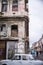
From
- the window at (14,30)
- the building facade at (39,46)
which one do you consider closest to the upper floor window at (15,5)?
the window at (14,30)

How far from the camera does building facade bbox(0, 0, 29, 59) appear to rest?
6.68 feet

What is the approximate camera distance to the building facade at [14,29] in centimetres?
204

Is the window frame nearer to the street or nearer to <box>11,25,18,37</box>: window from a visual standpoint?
<box>11,25,18,37</box>: window

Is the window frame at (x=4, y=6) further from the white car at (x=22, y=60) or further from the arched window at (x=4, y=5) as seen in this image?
the white car at (x=22, y=60)

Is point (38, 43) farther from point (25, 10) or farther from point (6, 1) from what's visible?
point (6, 1)

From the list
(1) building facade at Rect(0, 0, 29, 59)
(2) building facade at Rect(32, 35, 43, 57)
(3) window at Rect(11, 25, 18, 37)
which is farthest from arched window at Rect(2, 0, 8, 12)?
(2) building facade at Rect(32, 35, 43, 57)

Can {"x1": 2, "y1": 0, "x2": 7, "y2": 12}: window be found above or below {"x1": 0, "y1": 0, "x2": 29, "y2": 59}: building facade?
above

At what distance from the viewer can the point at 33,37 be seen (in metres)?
2.04

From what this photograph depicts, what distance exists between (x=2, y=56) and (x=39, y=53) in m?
0.29

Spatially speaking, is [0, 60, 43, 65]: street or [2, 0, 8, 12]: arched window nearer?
[0, 60, 43, 65]: street

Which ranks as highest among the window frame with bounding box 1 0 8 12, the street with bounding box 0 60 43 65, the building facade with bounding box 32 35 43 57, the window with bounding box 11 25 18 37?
the window frame with bounding box 1 0 8 12

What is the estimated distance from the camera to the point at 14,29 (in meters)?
2.07

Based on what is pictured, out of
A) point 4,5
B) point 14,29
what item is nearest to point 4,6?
point 4,5

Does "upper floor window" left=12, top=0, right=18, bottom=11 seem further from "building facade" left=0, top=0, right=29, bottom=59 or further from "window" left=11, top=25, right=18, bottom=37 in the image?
"window" left=11, top=25, right=18, bottom=37
